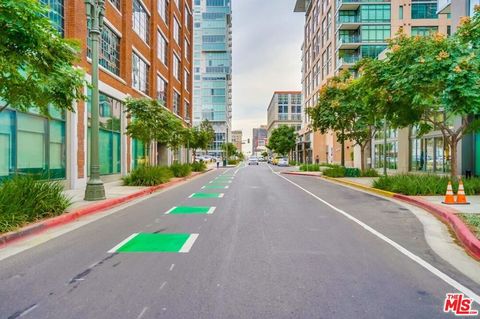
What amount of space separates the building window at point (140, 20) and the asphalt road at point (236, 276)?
23176mm

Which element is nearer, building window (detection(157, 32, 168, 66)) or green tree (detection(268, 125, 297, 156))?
building window (detection(157, 32, 168, 66))

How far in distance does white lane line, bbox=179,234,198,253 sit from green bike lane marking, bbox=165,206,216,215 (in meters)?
3.23

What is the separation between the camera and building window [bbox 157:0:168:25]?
3544cm

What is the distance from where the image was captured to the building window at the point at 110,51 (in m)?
22.5

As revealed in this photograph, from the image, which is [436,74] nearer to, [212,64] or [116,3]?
[116,3]

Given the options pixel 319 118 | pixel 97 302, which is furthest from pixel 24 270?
pixel 319 118

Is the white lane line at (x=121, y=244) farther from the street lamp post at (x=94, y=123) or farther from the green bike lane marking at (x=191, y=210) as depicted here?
the street lamp post at (x=94, y=123)

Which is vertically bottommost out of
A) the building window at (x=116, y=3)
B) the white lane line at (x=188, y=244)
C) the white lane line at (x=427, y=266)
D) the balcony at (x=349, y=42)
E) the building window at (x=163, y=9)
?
the white lane line at (x=427, y=266)

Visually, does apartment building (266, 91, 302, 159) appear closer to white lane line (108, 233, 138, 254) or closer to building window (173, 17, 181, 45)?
building window (173, 17, 181, 45)

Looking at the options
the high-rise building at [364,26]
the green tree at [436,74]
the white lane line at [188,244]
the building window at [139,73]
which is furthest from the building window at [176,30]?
the white lane line at [188,244]

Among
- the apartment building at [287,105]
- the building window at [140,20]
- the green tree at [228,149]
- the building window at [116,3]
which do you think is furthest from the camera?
the apartment building at [287,105]

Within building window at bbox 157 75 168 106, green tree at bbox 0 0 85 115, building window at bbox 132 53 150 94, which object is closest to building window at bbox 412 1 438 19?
building window at bbox 157 75 168 106

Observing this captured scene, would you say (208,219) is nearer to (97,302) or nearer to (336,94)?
(97,302)

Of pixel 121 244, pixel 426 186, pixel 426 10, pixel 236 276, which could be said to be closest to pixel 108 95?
pixel 121 244
